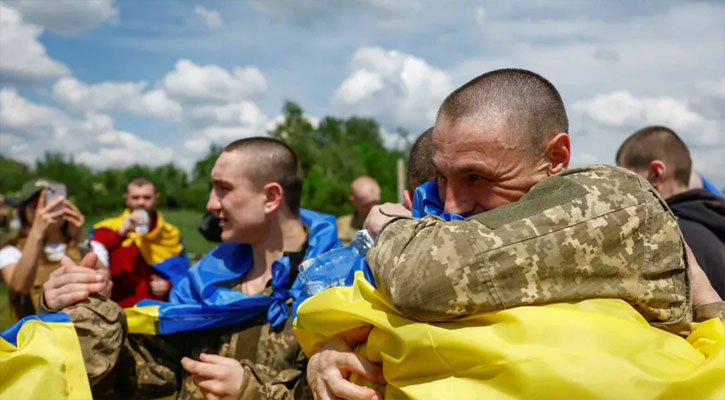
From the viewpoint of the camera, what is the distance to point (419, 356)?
1714 millimetres

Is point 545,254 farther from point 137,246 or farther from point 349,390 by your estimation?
point 137,246

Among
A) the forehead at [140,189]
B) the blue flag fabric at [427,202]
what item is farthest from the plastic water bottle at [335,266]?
the forehead at [140,189]

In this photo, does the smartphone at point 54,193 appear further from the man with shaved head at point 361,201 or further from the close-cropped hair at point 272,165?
the man with shaved head at point 361,201

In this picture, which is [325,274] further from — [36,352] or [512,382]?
[36,352]

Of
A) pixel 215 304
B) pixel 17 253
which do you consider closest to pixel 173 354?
pixel 215 304

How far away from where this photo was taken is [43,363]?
236 cm

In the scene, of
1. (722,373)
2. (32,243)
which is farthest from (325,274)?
(32,243)

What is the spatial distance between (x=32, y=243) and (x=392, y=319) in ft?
14.7

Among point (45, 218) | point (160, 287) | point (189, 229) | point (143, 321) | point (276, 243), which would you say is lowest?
point (189, 229)

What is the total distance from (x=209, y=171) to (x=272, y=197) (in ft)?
80.1

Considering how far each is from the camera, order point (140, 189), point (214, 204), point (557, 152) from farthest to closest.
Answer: point (140, 189), point (214, 204), point (557, 152)

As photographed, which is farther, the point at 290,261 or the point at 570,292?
the point at 290,261

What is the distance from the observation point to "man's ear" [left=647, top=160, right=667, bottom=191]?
14.4ft

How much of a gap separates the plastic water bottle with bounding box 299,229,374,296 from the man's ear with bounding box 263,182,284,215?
1083mm
